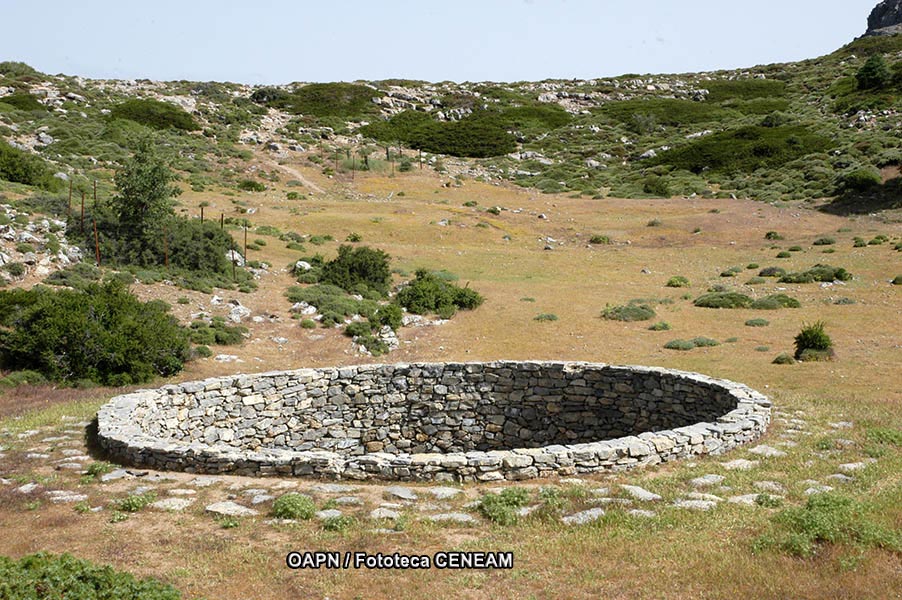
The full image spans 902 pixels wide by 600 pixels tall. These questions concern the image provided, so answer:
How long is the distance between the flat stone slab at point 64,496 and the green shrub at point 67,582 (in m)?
3.53

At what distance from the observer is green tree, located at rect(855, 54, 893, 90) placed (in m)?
81.1

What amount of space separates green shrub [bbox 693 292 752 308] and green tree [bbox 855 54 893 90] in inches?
2584

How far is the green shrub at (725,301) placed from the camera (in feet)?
103

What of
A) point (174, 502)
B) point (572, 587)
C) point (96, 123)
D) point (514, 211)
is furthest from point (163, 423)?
point (96, 123)

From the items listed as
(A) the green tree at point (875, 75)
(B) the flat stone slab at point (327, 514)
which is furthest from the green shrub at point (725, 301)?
(A) the green tree at point (875, 75)

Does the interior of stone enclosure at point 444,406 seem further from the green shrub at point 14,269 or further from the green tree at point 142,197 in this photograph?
the green tree at point 142,197

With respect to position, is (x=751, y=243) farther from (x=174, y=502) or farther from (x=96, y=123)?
(x=96, y=123)

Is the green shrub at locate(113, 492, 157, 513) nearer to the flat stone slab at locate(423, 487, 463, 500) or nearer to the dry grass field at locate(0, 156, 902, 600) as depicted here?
the dry grass field at locate(0, 156, 902, 600)

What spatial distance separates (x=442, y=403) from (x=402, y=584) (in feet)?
30.3

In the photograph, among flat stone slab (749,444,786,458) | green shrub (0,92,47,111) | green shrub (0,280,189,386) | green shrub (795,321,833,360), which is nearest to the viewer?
flat stone slab (749,444,786,458)

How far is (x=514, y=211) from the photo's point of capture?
58.0m

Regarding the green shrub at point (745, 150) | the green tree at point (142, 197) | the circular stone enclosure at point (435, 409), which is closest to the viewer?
the circular stone enclosure at point (435, 409)

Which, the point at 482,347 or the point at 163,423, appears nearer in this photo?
the point at 163,423

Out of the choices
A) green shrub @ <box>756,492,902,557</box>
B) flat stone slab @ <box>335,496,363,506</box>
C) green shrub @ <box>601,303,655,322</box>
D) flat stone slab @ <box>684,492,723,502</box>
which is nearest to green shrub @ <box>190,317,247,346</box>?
green shrub @ <box>601,303,655,322</box>
